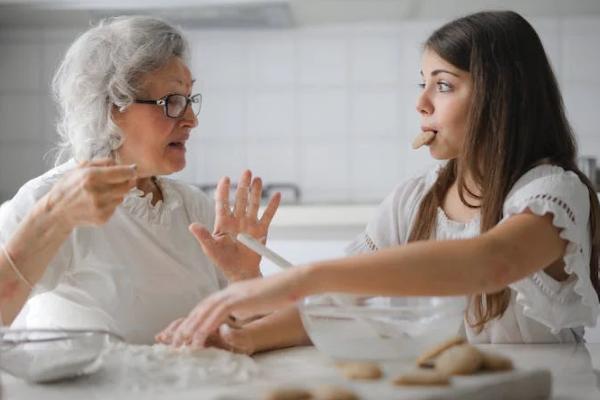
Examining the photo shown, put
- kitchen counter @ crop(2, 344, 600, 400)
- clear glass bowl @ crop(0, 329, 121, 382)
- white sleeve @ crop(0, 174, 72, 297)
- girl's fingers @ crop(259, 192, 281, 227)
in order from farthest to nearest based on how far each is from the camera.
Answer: girl's fingers @ crop(259, 192, 281, 227), white sleeve @ crop(0, 174, 72, 297), clear glass bowl @ crop(0, 329, 121, 382), kitchen counter @ crop(2, 344, 600, 400)

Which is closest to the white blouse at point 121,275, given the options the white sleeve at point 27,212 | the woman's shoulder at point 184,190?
the white sleeve at point 27,212

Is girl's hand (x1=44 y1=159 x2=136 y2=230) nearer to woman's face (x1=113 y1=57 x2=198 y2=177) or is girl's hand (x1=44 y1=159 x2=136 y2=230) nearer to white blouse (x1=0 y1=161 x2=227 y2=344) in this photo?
white blouse (x1=0 y1=161 x2=227 y2=344)

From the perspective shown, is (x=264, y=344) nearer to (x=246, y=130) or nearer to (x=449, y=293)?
→ (x=449, y=293)

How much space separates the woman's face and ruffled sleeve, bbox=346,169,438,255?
0.38 metres

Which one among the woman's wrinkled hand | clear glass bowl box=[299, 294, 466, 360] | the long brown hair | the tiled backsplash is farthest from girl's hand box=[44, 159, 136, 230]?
the tiled backsplash

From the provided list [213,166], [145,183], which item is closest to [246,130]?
[213,166]

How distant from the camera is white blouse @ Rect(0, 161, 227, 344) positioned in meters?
1.27

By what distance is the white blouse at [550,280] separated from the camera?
1065mm

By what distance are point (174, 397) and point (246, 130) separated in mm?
2734

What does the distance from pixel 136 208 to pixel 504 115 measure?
66 centimetres

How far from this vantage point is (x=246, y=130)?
3.35 metres

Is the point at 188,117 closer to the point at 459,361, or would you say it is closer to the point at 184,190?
the point at 184,190

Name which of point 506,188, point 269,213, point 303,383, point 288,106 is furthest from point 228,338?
point 288,106

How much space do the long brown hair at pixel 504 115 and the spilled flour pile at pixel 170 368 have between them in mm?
550
